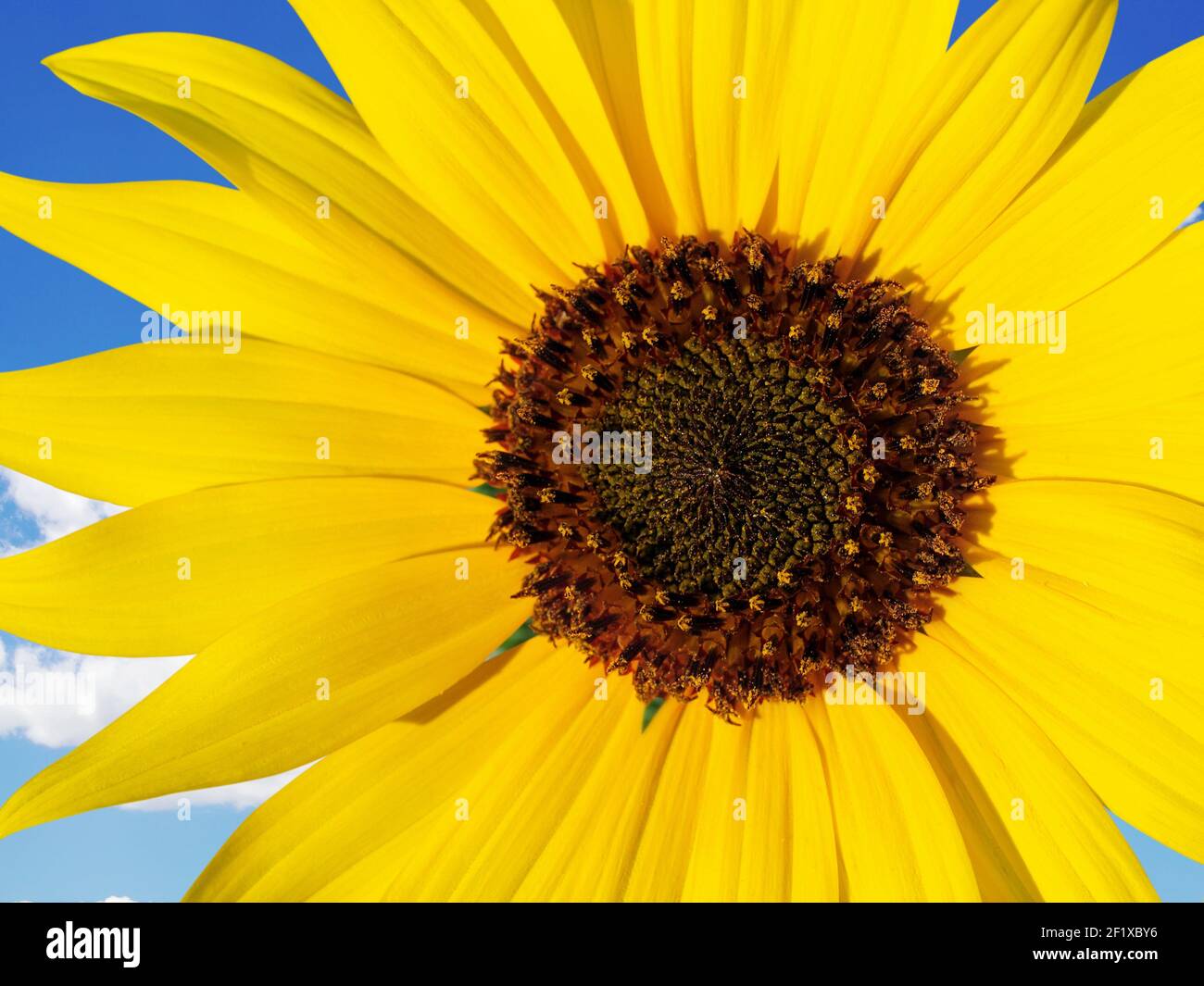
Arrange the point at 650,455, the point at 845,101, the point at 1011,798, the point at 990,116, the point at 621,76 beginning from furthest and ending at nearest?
the point at 650,455 → the point at 621,76 → the point at 1011,798 → the point at 845,101 → the point at 990,116

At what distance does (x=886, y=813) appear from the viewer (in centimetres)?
452

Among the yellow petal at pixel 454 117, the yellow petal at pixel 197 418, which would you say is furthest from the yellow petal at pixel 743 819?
the yellow petal at pixel 454 117

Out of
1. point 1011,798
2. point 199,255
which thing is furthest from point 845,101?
point 1011,798

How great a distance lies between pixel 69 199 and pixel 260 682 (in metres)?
2.13

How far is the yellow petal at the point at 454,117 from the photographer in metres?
4.33

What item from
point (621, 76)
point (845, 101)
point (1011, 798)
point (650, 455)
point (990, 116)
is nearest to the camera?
point (990, 116)

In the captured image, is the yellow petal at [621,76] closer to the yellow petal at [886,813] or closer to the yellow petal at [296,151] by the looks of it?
the yellow petal at [296,151]

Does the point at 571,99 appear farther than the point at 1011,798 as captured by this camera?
No

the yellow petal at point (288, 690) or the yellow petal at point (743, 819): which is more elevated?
the yellow petal at point (288, 690)

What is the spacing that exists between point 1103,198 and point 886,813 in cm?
260

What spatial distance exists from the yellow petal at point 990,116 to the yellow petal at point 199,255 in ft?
7.71

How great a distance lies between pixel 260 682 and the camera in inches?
169

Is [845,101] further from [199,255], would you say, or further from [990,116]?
[199,255]
